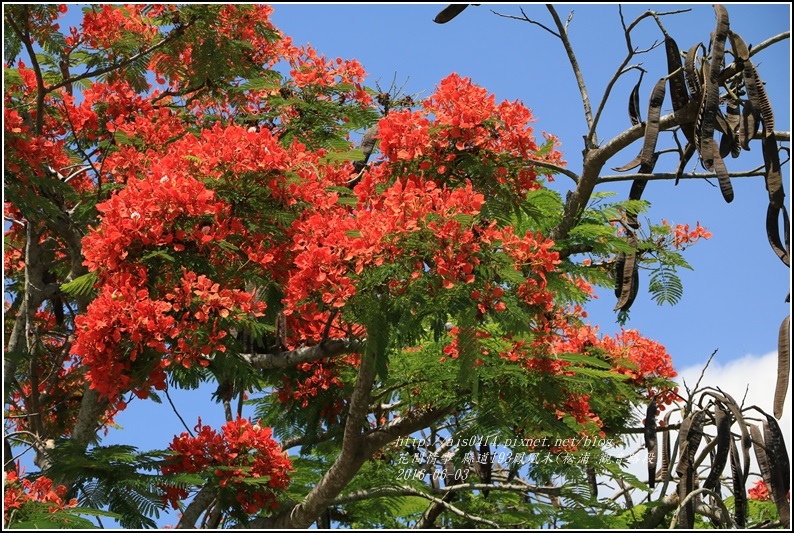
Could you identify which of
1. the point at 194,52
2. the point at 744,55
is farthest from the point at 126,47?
the point at 744,55

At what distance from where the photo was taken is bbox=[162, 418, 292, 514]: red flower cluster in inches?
276

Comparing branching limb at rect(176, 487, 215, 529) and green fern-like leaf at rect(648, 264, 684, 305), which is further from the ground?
green fern-like leaf at rect(648, 264, 684, 305)

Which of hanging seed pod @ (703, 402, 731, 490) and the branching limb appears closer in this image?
hanging seed pod @ (703, 402, 731, 490)

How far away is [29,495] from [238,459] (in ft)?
5.21

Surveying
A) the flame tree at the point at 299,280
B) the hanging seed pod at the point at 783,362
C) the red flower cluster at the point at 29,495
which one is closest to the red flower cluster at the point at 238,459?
the flame tree at the point at 299,280

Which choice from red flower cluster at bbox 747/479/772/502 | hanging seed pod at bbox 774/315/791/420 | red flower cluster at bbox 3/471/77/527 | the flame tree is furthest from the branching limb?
red flower cluster at bbox 747/479/772/502

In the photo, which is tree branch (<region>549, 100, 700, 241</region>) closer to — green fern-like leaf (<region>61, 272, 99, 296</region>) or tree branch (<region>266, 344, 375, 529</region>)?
tree branch (<region>266, 344, 375, 529</region>)

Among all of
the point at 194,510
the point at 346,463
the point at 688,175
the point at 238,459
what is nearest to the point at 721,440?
the point at 688,175

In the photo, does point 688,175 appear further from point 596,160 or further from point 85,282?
point 85,282

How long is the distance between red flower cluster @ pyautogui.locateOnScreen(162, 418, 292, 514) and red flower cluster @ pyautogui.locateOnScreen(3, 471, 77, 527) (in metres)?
A: 0.95

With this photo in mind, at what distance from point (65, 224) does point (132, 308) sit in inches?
101

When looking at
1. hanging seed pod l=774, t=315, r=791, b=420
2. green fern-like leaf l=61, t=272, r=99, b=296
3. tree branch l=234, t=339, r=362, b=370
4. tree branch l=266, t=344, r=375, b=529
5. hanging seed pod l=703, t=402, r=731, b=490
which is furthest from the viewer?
tree branch l=234, t=339, r=362, b=370

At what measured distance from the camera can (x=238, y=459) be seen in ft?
23.5

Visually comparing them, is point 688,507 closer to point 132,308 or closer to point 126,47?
point 132,308
